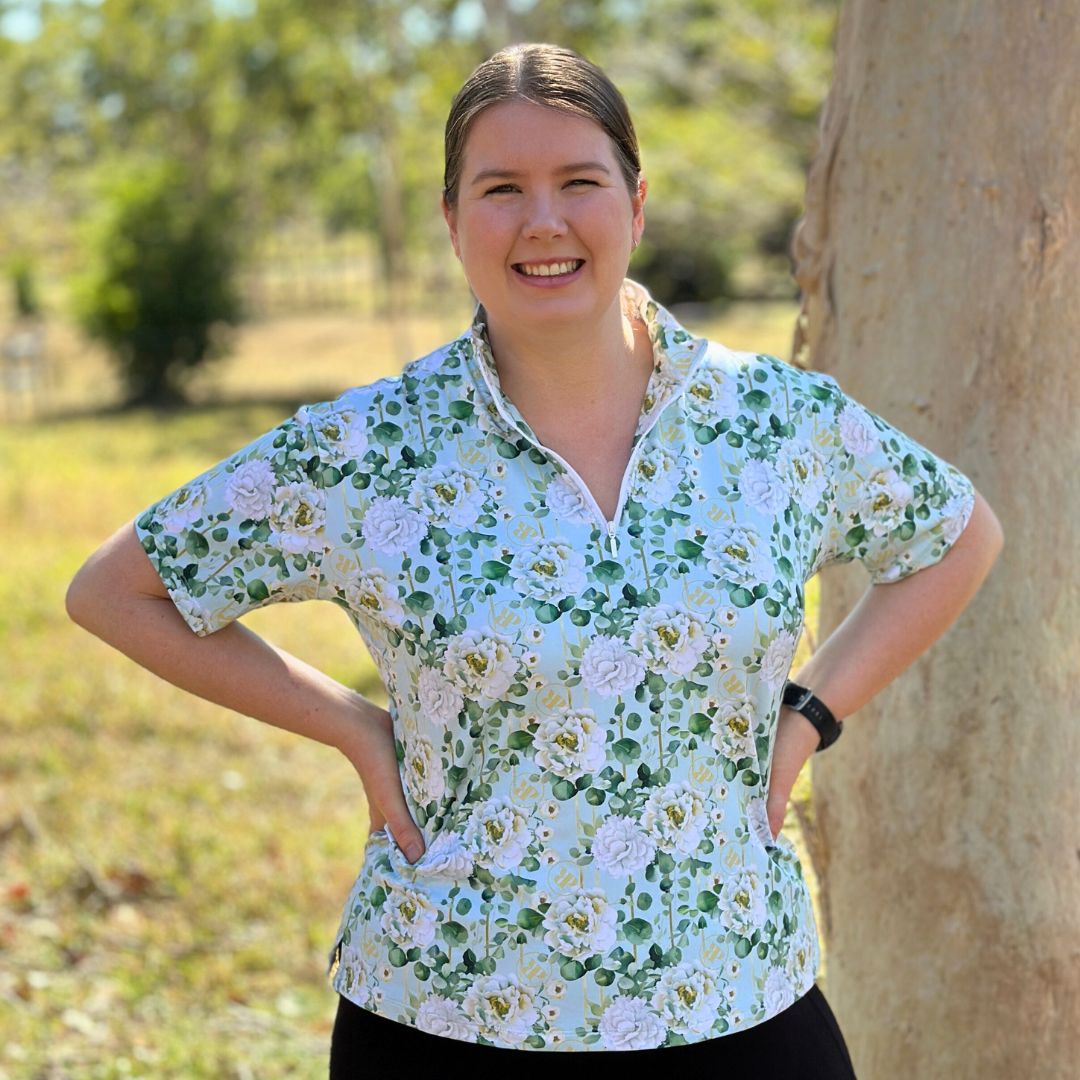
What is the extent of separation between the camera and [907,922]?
2730 mm

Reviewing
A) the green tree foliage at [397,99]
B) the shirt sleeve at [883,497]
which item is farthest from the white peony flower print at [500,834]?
the green tree foliage at [397,99]

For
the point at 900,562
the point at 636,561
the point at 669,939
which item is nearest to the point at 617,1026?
the point at 669,939

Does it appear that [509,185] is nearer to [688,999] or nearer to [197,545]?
[197,545]

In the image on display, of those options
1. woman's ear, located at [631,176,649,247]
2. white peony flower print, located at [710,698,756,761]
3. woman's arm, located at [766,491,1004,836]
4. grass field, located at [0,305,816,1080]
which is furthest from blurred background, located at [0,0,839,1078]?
woman's ear, located at [631,176,649,247]

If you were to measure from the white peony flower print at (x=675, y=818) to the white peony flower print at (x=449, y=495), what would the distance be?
405 mm

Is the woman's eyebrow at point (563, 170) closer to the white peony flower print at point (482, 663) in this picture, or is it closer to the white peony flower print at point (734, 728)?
the white peony flower print at point (482, 663)

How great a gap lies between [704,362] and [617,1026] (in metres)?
0.85

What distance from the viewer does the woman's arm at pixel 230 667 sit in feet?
6.63

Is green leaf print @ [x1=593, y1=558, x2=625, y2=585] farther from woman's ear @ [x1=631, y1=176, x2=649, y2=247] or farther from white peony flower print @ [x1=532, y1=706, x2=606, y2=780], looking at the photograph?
woman's ear @ [x1=631, y1=176, x2=649, y2=247]

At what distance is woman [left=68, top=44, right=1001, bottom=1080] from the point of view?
1812 millimetres

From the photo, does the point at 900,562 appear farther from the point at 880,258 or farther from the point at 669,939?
the point at 880,258

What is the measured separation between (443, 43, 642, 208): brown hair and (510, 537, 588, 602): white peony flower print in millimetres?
490

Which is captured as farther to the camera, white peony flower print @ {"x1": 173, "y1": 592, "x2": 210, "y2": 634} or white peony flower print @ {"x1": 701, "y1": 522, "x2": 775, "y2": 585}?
white peony flower print @ {"x1": 173, "y1": 592, "x2": 210, "y2": 634}

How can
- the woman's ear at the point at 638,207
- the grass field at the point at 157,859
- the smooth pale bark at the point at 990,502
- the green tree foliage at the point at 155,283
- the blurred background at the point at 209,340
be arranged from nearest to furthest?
the woman's ear at the point at 638,207 → the smooth pale bark at the point at 990,502 → the grass field at the point at 157,859 → the blurred background at the point at 209,340 → the green tree foliage at the point at 155,283
